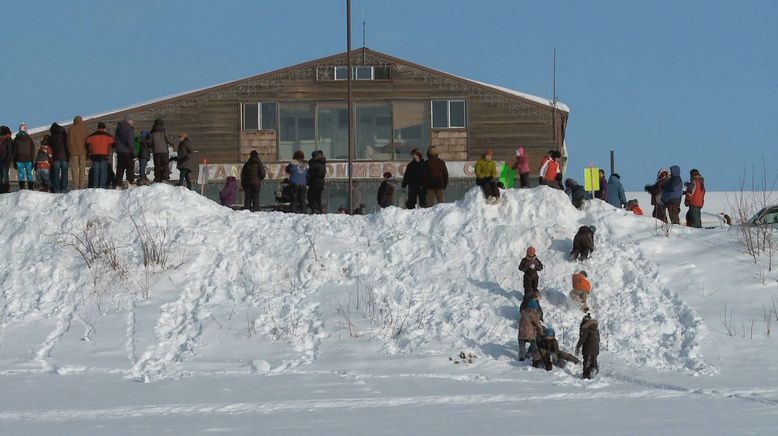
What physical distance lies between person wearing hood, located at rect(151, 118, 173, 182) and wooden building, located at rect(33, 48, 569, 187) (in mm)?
12713

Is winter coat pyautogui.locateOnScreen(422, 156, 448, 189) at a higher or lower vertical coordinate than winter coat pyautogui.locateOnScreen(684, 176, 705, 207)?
higher

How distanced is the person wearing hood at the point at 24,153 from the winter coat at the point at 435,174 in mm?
7665

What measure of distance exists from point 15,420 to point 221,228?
824 cm

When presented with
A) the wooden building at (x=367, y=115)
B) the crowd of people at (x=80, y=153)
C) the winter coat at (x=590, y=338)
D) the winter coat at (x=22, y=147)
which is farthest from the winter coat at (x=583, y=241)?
the wooden building at (x=367, y=115)

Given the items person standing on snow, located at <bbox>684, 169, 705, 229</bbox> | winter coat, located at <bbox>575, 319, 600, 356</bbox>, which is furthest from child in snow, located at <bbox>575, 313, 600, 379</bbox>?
person standing on snow, located at <bbox>684, 169, 705, 229</bbox>

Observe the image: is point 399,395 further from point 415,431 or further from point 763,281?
point 763,281

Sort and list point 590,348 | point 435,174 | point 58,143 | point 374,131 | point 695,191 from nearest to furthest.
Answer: point 590,348 < point 435,174 < point 58,143 < point 695,191 < point 374,131

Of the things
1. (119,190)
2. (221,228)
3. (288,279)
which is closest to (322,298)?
(288,279)

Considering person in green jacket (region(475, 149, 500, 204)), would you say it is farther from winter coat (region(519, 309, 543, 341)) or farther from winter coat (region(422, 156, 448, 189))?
winter coat (region(519, 309, 543, 341))

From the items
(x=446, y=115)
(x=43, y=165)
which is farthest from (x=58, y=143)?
(x=446, y=115)

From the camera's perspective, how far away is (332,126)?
37.7 m

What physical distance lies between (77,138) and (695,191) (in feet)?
39.6

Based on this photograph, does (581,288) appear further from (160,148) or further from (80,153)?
(80,153)

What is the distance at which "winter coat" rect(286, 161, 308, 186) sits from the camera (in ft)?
81.3
